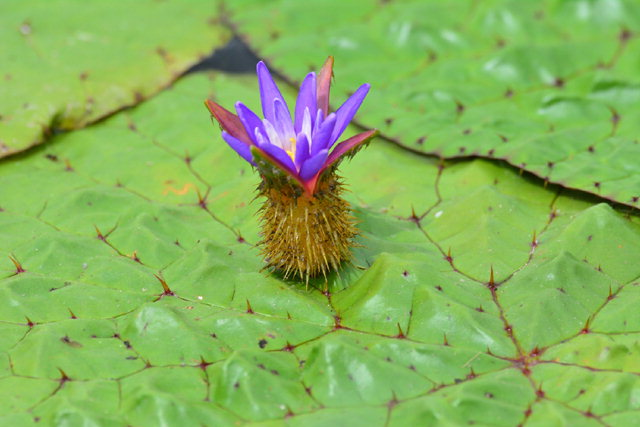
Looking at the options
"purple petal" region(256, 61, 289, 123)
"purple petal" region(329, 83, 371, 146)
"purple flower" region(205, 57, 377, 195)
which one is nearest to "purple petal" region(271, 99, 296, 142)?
"purple flower" region(205, 57, 377, 195)

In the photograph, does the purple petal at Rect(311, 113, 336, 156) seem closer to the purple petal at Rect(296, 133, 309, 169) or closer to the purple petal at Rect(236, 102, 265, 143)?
the purple petal at Rect(296, 133, 309, 169)

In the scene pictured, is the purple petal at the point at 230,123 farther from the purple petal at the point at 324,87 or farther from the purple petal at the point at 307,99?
the purple petal at the point at 324,87

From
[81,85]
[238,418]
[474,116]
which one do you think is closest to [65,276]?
[238,418]

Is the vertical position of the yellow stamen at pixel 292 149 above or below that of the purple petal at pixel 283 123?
below

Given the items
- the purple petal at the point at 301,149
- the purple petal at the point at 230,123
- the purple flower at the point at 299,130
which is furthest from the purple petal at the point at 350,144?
the purple petal at the point at 230,123

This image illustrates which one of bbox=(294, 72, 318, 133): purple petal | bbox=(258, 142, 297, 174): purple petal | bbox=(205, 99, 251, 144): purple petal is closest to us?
bbox=(258, 142, 297, 174): purple petal

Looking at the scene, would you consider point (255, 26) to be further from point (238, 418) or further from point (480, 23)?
point (238, 418)

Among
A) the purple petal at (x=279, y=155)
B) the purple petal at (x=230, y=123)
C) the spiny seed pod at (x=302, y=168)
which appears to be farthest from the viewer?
the purple petal at (x=230, y=123)

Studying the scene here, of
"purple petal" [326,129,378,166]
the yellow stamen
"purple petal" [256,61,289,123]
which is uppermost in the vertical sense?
→ "purple petal" [256,61,289,123]

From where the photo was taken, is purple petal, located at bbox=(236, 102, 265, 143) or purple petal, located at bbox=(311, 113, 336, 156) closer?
purple petal, located at bbox=(311, 113, 336, 156)
